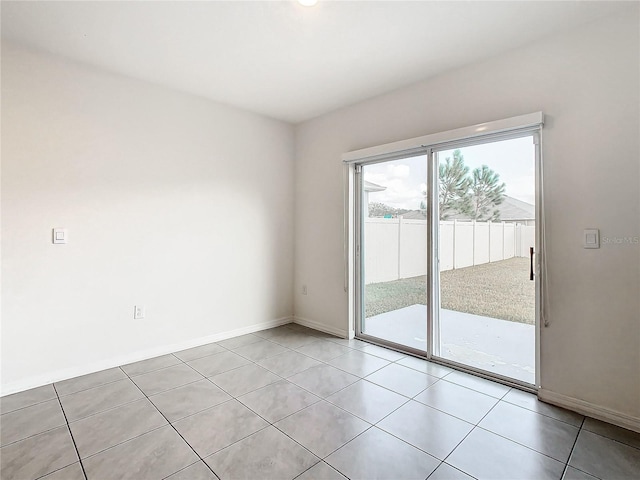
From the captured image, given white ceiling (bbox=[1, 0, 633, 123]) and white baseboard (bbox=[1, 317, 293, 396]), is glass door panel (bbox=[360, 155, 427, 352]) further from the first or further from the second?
white baseboard (bbox=[1, 317, 293, 396])

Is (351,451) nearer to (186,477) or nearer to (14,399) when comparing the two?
(186,477)

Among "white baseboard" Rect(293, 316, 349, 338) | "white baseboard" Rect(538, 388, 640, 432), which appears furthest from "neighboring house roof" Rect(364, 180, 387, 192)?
"white baseboard" Rect(538, 388, 640, 432)

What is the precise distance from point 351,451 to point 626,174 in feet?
7.78

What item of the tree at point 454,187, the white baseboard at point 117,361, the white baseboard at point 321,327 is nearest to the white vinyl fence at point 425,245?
the tree at point 454,187

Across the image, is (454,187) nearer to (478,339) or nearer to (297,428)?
(478,339)

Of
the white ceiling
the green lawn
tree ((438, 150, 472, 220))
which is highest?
the white ceiling

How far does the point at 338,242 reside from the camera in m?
3.80

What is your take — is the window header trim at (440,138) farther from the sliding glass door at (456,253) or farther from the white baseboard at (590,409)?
the white baseboard at (590,409)

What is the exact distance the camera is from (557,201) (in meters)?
2.29

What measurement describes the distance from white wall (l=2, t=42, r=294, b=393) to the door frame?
3.53 ft

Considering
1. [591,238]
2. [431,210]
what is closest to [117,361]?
[431,210]

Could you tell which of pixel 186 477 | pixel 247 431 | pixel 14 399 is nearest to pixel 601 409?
pixel 247 431

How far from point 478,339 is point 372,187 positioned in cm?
183

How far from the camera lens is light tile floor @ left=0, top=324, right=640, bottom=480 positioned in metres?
1.67
